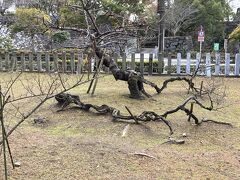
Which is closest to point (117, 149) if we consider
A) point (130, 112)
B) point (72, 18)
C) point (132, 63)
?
point (130, 112)

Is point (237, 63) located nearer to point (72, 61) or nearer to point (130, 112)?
point (72, 61)

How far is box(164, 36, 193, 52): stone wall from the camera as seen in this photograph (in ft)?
79.4

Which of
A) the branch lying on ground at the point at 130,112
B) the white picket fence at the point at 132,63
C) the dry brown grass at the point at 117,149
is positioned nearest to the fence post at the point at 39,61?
the white picket fence at the point at 132,63

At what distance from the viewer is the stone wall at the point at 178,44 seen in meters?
24.2

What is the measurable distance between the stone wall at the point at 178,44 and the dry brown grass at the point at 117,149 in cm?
1862

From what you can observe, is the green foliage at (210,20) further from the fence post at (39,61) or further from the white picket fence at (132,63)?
the fence post at (39,61)

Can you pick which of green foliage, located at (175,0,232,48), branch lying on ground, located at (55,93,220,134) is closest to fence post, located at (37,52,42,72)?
branch lying on ground, located at (55,93,220,134)

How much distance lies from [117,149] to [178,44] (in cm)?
2110

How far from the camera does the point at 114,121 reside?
16.5 ft

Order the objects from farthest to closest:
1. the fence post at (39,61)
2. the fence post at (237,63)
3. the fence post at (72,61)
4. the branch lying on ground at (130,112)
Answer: the fence post at (39,61) → the fence post at (72,61) → the fence post at (237,63) → the branch lying on ground at (130,112)

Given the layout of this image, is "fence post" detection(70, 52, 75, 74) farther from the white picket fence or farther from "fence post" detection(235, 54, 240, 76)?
"fence post" detection(235, 54, 240, 76)

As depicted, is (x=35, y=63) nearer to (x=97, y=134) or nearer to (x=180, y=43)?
(x=97, y=134)

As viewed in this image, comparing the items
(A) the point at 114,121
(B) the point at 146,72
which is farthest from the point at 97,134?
(B) the point at 146,72

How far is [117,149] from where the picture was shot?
392cm
